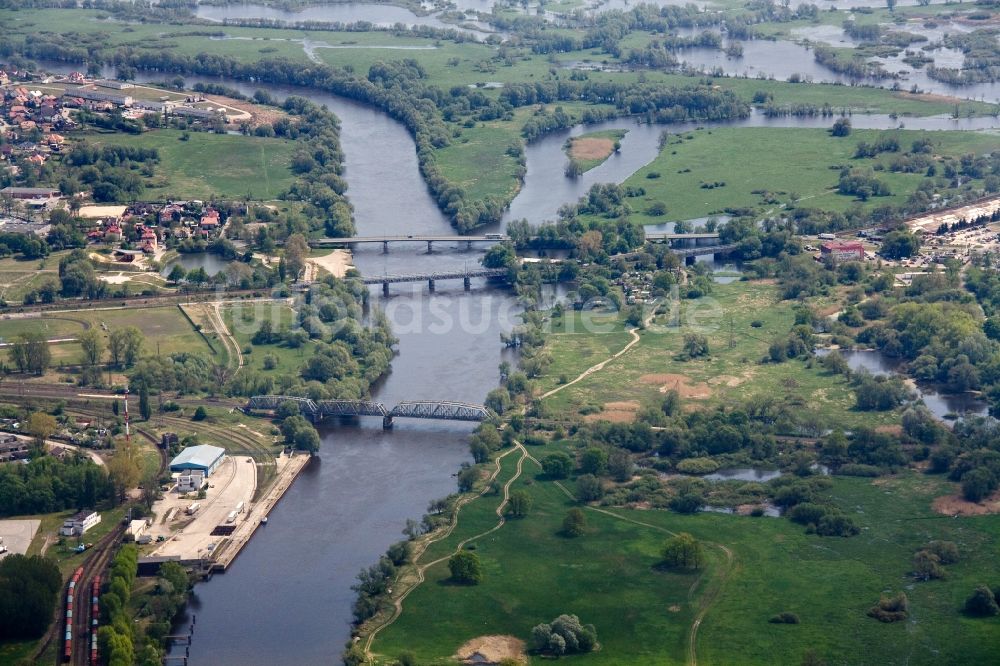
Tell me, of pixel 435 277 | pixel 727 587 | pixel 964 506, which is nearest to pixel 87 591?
Result: pixel 727 587

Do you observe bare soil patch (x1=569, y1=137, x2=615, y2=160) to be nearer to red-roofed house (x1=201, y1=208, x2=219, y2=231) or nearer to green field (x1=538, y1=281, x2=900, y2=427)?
red-roofed house (x1=201, y1=208, x2=219, y2=231)

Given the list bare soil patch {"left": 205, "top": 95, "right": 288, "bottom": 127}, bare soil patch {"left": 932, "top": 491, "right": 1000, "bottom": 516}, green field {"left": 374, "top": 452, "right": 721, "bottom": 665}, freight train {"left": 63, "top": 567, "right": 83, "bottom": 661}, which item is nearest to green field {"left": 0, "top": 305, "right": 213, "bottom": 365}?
freight train {"left": 63, "top": 567, "right": 83, "bottom": 661}

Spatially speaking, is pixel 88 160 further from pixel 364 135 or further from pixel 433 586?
pixel 433 586

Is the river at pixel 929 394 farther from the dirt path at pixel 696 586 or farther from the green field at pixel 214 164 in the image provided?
the green field at pixel 214 164

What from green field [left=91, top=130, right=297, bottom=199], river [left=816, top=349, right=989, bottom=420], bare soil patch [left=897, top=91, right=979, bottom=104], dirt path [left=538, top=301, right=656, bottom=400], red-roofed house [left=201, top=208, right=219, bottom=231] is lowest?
dirt path [left=538, top=301, right=656, bottom=400]

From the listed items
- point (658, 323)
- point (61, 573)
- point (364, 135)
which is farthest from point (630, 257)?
point (61, 573)

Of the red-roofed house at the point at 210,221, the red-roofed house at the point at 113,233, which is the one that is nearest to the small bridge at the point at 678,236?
the red-roofed house at the point at 210,221
